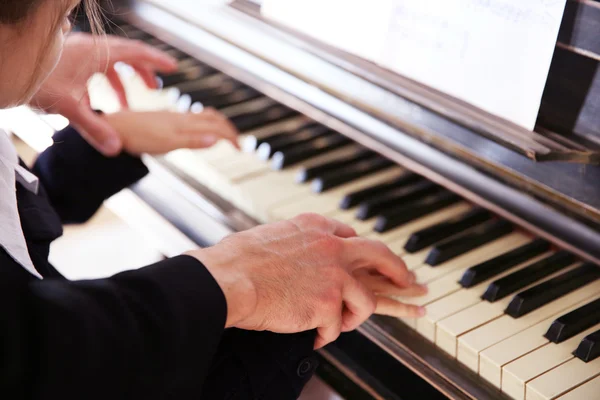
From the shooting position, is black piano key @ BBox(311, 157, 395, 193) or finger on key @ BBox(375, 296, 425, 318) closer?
finger on key @ BBox(375, 296, 425, 318)

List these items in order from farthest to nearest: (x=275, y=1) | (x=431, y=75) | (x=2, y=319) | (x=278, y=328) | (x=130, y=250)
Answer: (x=130, y=250) < (x=275, y=1) < (x=431, y=75) < (x=278, y=328) < (x=2, y=319)

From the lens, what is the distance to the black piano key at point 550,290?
3.47 ft

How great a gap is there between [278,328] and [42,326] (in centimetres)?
35

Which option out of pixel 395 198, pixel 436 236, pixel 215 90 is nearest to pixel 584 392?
pixel 436 236

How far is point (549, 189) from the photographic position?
3.60ft

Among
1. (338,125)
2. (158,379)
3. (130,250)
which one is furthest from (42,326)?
(130,250)

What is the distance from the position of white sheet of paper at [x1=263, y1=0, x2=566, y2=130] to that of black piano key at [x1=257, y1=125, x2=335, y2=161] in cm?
27

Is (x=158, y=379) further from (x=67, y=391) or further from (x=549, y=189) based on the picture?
(x=549, y=189)

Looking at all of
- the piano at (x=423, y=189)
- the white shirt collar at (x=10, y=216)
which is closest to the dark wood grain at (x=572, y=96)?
the piano at (x=423, y=189)

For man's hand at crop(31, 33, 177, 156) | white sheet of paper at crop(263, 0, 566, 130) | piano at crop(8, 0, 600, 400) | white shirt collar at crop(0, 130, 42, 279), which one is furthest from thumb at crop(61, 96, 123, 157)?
white sheet of paper at crop(263, 0, 566, 130)

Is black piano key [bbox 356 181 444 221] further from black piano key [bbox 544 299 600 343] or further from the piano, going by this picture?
black piano key [bbox 544 299 600 343]

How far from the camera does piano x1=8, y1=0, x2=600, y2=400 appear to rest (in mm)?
1024

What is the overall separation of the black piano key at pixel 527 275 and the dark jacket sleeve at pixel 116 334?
425 millimetres

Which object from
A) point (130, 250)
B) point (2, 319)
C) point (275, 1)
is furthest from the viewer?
point (130, 250)
